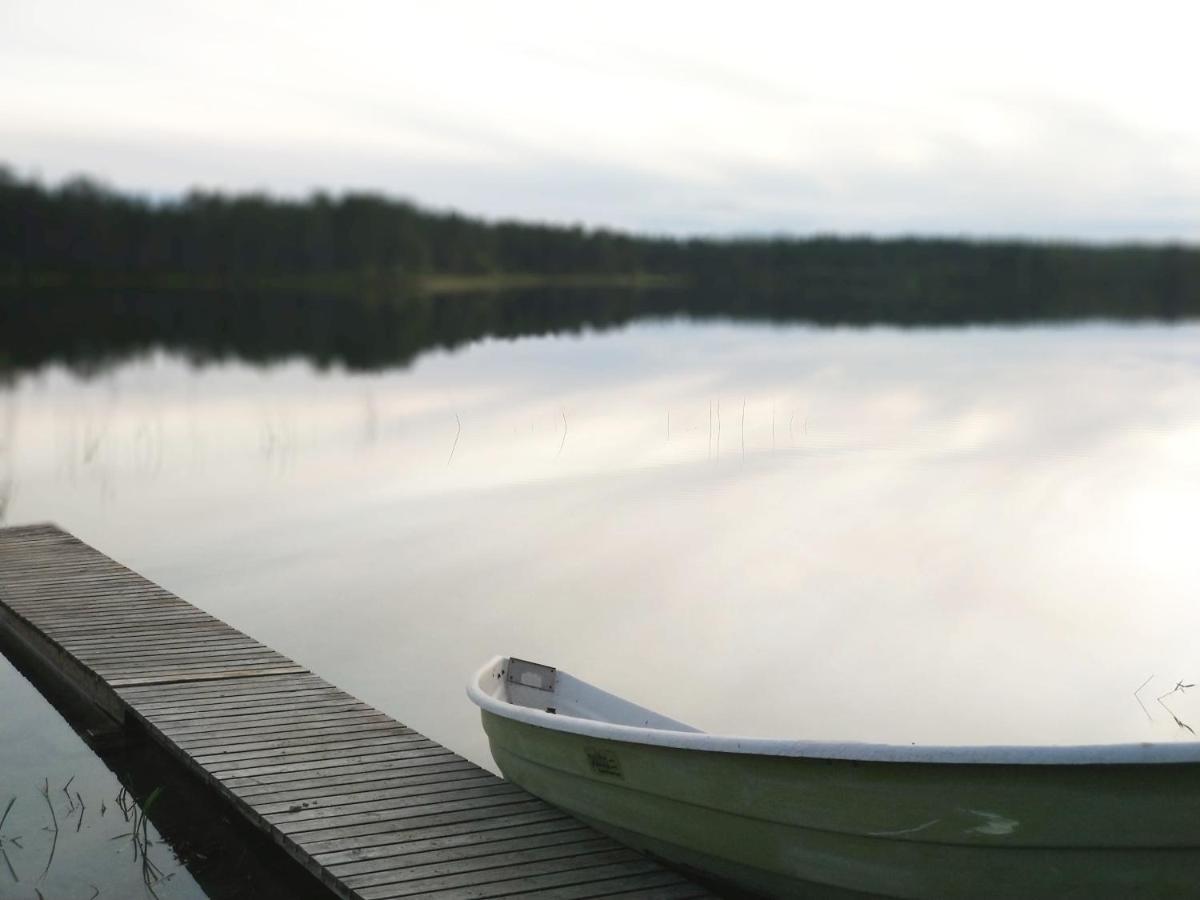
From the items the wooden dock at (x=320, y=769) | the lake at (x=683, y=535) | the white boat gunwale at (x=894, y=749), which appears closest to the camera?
the white boat gunwale at (x=894, y=749)

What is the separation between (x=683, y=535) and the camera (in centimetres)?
1112

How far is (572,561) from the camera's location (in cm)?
1014

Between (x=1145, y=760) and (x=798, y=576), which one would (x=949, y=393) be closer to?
(x=798, y=576)

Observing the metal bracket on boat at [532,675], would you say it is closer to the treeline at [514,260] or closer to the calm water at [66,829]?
the calm water at [66,829]

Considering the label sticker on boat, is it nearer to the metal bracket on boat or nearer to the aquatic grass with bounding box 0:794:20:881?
the metal bracket on boat

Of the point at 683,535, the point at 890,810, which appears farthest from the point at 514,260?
the point at 890,810

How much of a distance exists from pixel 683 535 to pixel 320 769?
6.42 meters

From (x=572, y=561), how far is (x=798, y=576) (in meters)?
1.85

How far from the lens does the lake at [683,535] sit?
289 inches

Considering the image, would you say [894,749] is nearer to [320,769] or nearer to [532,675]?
[532,675]

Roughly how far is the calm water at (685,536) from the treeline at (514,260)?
35.0 metres

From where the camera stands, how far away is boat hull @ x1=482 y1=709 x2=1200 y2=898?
327 cm

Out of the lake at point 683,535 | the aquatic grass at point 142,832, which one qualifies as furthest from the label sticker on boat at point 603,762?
the lake at point 683,535

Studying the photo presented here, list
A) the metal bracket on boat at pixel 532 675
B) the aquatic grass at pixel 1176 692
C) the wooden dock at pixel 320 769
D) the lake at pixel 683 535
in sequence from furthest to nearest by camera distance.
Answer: the lake at pixel 683 535, the aquatic grass at pixel 1176 692, the metal bracket on boat at pixel 532 675, the wooden dock at pixel 320 769
